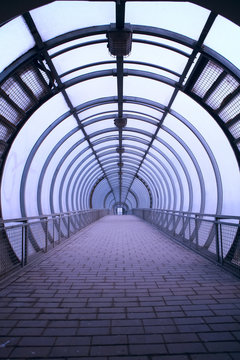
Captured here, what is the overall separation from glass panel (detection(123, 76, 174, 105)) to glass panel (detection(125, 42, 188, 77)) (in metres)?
1.13

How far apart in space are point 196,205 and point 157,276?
283 inches

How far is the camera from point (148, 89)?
8898 millimetres

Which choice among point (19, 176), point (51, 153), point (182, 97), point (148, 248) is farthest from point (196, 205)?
point (19, 176)

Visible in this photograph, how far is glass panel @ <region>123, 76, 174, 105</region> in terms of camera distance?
8.44m

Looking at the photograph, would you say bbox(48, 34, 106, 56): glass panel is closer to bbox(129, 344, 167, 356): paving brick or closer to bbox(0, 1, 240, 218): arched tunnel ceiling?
bbox(0, 1, 240, 218): arched tunnel ceiling

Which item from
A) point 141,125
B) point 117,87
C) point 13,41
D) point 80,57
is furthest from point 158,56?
point 141,125

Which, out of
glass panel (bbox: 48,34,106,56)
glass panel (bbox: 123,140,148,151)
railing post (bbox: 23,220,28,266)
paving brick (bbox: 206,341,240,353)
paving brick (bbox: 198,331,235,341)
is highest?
glass panel (bbox: 123,140,148,151)

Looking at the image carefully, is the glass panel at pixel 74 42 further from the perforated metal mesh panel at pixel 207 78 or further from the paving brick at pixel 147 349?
the paving brick at pixel 147 349

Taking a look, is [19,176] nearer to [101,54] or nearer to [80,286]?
[101,54]

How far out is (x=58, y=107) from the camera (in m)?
8.58

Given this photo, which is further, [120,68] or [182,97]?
[182,97]

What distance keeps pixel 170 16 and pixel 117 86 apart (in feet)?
11.5

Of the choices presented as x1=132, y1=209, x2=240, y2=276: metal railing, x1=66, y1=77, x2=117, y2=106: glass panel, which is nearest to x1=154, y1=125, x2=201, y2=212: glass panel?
x1=66, y1=77, x2=117, y2=106: glass panel

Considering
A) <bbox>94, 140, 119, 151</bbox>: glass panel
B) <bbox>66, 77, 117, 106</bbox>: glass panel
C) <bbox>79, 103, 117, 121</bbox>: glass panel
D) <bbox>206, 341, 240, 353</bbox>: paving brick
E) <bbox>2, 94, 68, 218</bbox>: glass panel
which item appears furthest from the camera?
<bbox>94, 140, 119, 151</bbox>: glass panel
